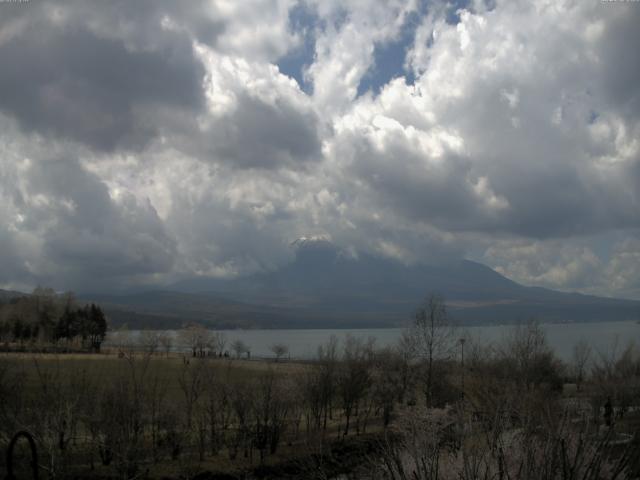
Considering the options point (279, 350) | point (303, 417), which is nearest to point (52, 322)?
point (279, 350)

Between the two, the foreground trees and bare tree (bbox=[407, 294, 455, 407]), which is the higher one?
bare tree (bbox=[407, 294, 455, 407])

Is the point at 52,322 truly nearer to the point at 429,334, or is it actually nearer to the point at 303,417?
the point at 303,417

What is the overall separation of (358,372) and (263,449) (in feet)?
51.5

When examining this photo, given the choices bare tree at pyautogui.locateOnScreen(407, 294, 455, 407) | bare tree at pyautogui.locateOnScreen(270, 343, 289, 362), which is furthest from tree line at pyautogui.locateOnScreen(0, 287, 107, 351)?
bare tree at pyautogui.locateOnScreen(407, 294, 455, 407)

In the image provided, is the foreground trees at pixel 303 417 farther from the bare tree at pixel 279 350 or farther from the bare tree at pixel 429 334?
the bare tree at pixel 279 350

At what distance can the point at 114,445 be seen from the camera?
26.2m

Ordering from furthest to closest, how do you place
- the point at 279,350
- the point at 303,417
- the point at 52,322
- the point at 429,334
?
the point at 52,322
the point at 279,350
the point at 429,334
the point at 303,417

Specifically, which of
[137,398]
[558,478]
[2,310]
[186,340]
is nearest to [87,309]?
[2,310]

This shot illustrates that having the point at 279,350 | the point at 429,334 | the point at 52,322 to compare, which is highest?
the point at 429,334

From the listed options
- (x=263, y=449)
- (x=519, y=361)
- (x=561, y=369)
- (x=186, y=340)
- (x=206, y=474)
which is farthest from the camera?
(x=186, y=340)

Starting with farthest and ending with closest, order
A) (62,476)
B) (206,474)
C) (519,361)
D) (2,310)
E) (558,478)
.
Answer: (2,310)
(519,361)
(206,474)
(62,476)
(558,478)

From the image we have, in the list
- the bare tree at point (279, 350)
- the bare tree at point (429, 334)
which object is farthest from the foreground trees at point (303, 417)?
the bare tree at point (279, 350)

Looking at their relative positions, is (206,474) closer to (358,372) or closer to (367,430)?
(367,430)

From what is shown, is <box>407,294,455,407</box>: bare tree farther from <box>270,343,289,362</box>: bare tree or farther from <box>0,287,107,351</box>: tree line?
<box>0,287,107,351</box>: tree line
